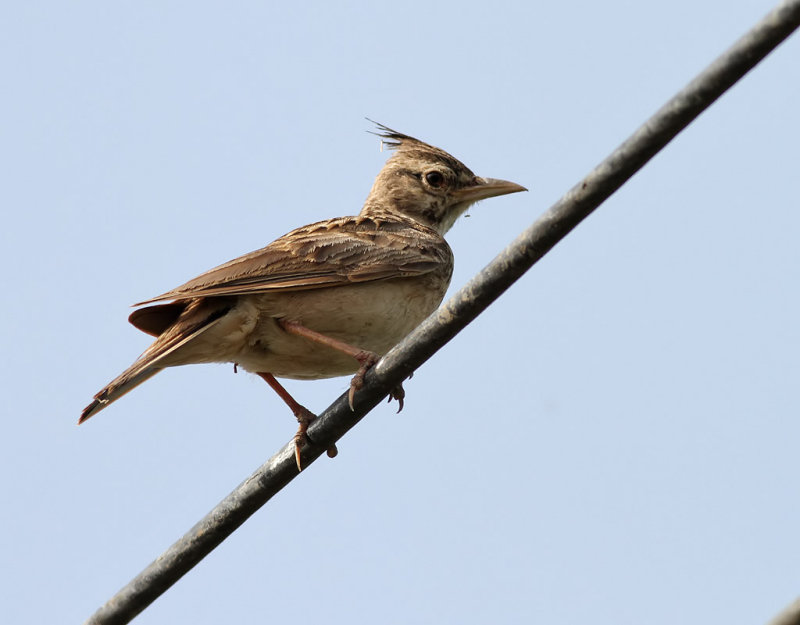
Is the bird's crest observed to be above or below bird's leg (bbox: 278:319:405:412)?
above

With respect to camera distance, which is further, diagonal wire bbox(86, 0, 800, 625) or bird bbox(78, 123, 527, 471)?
bird bbox(78, 123, 527, 471)

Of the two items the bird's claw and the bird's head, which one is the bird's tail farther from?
the bird's head

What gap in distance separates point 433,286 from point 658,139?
4.57 meters

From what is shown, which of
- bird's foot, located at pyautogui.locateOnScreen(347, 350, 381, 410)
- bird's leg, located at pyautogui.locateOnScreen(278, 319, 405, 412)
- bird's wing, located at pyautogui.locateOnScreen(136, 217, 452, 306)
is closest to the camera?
bird's foot, located at pyautogui.locateOnScreen(347, 350, 381, 410)

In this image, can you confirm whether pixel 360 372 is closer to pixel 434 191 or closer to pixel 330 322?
pixel 330 322

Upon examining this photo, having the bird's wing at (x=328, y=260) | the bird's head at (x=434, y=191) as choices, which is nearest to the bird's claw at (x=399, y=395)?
the bird's wing at (x=328, y=260)

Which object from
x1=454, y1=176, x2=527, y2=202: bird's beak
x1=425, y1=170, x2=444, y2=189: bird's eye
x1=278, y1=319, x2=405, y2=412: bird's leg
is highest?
x1=425, y1=170, x2=444, y2=189: bird's eye

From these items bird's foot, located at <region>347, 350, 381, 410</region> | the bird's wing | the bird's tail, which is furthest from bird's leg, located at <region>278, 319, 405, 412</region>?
the bird's tail

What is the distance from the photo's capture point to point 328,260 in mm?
8203

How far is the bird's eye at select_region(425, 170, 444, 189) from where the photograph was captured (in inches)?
422

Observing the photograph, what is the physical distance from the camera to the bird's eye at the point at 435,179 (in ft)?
35.2

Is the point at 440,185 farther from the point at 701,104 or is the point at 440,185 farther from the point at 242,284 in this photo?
the point at 701,104

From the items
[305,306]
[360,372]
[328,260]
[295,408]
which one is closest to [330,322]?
[305,306]

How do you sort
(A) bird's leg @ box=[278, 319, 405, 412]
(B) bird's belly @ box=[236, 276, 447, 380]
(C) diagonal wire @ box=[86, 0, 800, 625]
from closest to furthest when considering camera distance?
(C) diagonal wire @ box=[86, 0, 800, 625] → (A) bird's leg @ box=[278, 319, 405, 412] → (B) bird's belly @ box=[236, 276, 447, 380]
